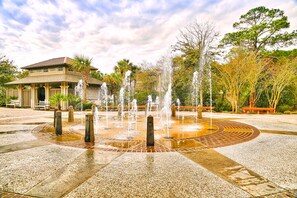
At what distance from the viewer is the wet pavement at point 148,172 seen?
240 cm

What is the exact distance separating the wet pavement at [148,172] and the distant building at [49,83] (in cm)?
1695

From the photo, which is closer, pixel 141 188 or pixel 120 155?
pixel 141 188

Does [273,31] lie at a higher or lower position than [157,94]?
higher

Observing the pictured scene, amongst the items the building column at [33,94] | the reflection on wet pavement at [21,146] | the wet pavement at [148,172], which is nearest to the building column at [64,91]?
the building column at [33,94]

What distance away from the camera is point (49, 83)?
20922 mm

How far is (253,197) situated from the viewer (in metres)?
2.23

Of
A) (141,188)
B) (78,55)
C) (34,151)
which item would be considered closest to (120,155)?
(141,188)

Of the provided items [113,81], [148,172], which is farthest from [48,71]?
[148,172]

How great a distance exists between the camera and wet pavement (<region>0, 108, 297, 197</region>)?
2.40 meters

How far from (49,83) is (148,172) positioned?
71.9 feet

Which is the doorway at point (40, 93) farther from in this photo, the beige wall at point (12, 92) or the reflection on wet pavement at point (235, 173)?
the reflection on wet pavement at point (235, 173)

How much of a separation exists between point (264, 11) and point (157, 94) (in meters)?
15.9

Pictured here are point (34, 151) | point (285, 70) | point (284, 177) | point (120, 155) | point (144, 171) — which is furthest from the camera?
point (285, 70)

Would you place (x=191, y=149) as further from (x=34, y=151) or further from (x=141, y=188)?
(x=34, y=151)
